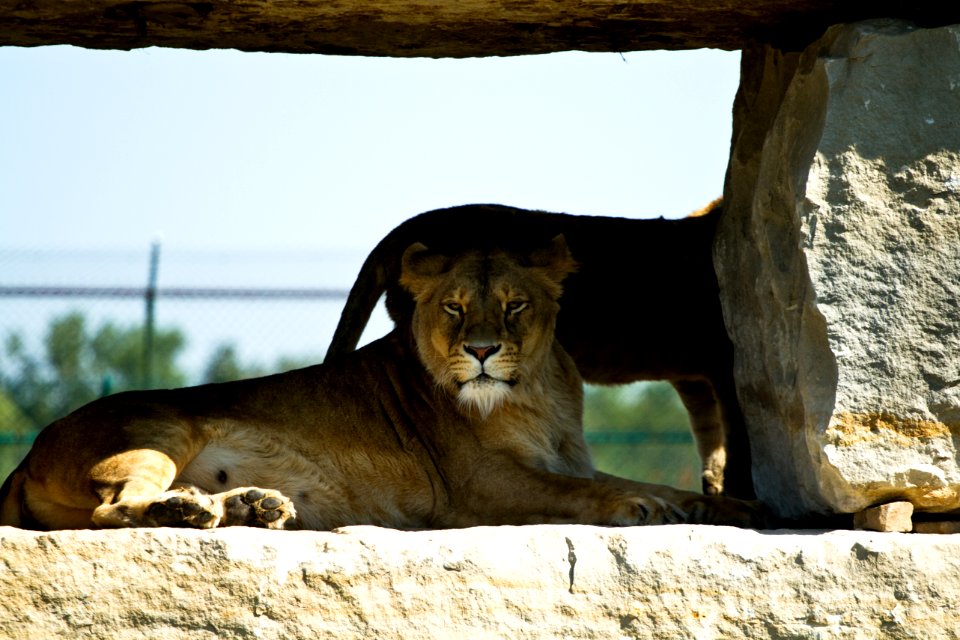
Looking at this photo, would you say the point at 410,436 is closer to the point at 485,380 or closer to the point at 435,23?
the point at 485,380

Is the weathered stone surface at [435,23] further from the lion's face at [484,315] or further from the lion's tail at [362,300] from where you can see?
the lion's tail at [362,300]

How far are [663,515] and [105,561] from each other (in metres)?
1.98

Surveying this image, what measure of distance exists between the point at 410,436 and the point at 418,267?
0.75 meters

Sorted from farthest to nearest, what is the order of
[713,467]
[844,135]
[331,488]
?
[713,467] < [331,488] < [844,135]

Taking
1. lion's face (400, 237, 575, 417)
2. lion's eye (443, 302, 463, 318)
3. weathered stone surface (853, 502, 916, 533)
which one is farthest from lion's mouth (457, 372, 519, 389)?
weathered stone surface (853, 502, 916, 533)

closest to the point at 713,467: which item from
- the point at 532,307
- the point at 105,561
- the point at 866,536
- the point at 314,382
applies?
the point at 532,307

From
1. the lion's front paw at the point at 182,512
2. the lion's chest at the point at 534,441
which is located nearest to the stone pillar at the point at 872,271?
the lion's chest at the point at 534,441

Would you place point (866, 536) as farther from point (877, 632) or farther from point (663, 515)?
point (663, 515)

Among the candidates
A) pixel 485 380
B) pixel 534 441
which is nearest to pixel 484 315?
pixel 485 380

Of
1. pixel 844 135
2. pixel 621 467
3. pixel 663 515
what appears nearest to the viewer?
pixel 844 135

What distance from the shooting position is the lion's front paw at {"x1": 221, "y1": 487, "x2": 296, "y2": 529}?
480 centimetres

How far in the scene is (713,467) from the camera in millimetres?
7629

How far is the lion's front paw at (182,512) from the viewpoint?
15.1ft

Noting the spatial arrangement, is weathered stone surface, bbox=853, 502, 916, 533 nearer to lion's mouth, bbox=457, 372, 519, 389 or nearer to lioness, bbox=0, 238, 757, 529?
lioness, bbox=0, 238, 757, 529
